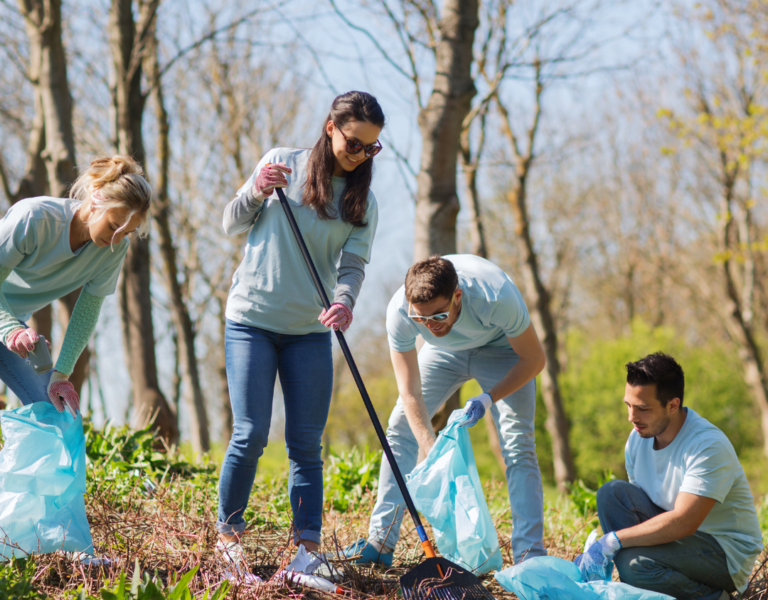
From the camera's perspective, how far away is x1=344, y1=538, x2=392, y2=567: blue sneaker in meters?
2.90

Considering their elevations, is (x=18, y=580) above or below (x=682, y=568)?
above

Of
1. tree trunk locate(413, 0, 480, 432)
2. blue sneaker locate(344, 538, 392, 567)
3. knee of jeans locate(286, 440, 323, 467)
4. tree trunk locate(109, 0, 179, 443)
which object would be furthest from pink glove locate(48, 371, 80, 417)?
tree trunk locate(109, 0, 179, 443)

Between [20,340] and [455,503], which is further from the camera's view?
[455,503]

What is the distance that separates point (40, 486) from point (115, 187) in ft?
3.76

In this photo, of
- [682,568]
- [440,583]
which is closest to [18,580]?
[440,583]

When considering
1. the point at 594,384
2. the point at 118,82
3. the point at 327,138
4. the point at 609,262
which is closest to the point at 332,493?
the point at 327,138

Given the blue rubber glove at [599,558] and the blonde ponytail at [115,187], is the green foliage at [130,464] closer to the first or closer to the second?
the blonde ponytail at [115,187]

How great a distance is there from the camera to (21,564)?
7.64 ft

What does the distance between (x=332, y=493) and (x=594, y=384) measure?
35.7 feet

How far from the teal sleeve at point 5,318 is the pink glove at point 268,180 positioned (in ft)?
3.21

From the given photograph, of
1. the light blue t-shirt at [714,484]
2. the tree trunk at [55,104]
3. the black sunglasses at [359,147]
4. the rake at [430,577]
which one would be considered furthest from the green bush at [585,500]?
the tree trunk at [55,104]

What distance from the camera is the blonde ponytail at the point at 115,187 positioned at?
2.47 m

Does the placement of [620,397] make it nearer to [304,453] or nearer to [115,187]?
[304,453]

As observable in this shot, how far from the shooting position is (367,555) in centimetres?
291
